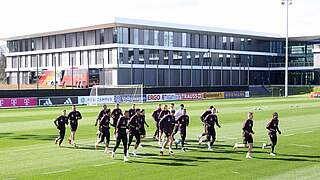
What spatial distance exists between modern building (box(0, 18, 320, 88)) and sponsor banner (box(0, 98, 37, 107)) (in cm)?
1653

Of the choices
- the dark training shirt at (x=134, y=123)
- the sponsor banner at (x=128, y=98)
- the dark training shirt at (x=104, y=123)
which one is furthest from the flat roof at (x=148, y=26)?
the dark training shirt at (x=134, y=123)

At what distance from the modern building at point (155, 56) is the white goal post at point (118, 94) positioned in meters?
12.5

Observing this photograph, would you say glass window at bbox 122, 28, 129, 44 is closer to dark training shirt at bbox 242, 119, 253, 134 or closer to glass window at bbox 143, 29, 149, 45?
glass window at bbox 143, 29, 149, 45

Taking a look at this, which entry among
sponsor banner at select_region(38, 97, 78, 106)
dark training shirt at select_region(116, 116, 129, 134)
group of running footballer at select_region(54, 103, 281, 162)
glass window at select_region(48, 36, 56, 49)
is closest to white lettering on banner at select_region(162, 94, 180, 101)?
sponsor banner at select_region(38, 97, 78, 106)

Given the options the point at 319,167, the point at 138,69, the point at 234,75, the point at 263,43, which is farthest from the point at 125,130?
the point at 263,43

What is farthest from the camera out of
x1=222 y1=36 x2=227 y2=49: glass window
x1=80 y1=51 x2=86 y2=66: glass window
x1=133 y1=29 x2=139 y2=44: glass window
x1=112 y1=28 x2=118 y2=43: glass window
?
x1=222 y1=36 x2=227 y2=49: glass window

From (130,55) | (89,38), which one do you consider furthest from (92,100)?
(89,38)

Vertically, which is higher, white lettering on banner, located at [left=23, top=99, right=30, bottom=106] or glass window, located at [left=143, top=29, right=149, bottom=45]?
glass window, located at [left=143, top=29, right=149, bottom=45]

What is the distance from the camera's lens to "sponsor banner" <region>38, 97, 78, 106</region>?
192 feet

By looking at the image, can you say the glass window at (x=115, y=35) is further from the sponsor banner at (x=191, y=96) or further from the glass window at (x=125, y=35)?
the sponsor banner at (x=191, y=96)

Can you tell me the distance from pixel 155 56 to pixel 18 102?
1418 inches

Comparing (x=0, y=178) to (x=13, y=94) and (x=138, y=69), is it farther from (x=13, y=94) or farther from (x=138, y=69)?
(x=138, y=69)

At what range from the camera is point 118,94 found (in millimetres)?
67312

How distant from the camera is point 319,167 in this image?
17.9m
